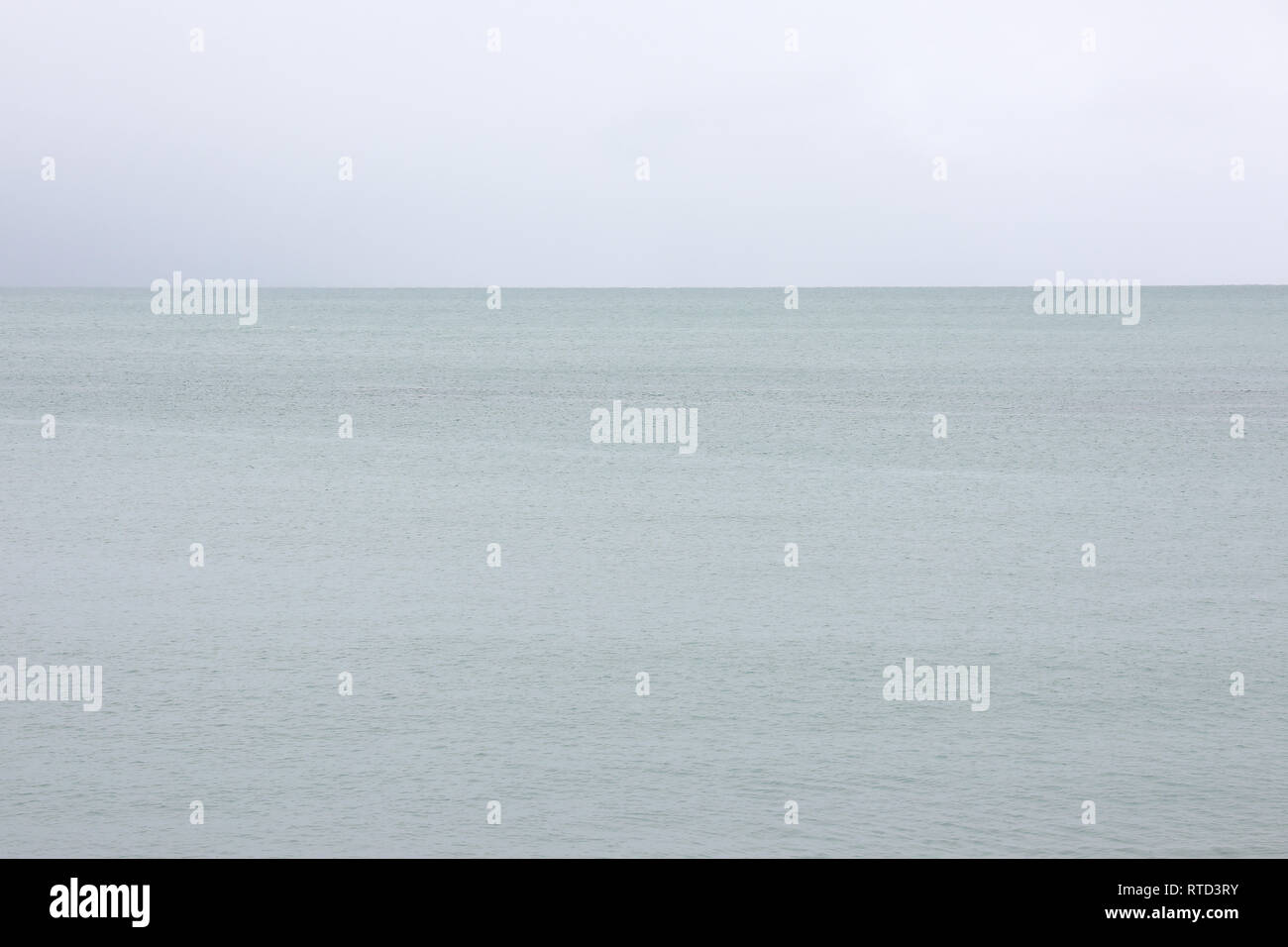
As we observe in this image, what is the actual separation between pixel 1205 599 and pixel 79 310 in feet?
544

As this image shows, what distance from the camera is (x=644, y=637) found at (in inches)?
677

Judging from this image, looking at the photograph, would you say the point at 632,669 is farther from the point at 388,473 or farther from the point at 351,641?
the point at 388,473

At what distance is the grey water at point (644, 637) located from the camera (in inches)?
460

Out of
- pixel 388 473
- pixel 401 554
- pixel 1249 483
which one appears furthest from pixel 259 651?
pixel 1249 483

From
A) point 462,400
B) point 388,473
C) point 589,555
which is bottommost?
point 589,555

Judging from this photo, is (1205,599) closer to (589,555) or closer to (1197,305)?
(589,555)

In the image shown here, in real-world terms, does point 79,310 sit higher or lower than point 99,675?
higher

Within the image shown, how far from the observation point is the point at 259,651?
54.0 feet

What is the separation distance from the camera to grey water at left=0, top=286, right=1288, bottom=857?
38.3 feet

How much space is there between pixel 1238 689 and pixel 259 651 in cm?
1030
